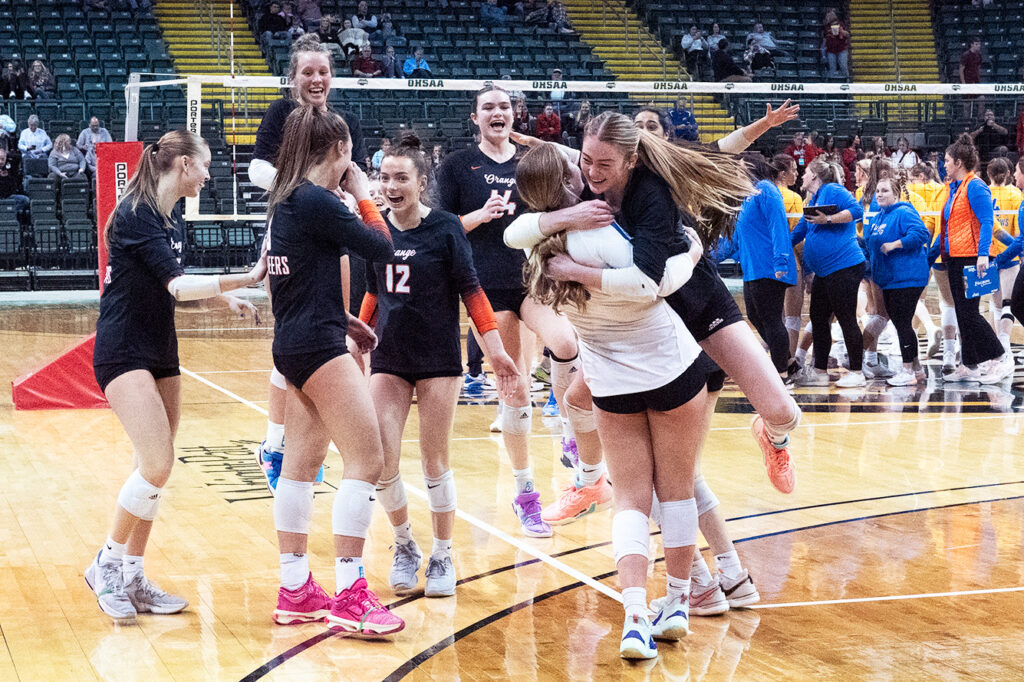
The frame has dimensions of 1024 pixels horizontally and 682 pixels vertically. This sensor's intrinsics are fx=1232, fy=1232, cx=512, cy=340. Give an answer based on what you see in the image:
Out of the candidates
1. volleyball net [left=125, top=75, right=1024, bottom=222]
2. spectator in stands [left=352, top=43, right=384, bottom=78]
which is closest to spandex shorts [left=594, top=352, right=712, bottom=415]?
volleyball net [left=125, top=75, right=1024, bottom=222]

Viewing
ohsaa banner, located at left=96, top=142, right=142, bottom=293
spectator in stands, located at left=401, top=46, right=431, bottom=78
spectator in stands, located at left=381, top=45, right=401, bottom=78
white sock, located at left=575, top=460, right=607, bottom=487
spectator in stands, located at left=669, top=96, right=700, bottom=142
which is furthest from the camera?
spectator in stands, located at left=401, top=46, right=431, bottom=78

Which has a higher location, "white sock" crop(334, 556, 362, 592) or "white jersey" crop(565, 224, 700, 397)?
"white jersey" crop(565, 224, 700, 397)

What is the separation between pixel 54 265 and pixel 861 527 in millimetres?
14253

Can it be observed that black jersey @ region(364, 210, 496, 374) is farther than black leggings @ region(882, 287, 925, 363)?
No

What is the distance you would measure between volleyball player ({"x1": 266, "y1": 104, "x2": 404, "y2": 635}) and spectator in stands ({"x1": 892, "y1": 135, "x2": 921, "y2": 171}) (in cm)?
1580

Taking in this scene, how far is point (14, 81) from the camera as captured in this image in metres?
17.8

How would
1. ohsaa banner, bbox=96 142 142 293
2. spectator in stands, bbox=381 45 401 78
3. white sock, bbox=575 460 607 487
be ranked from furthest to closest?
spectator in stands, bbox=381 45 401 78, ohsaa banner, bbox=96 142 142 293, white sock, bbox=575 460 607 487

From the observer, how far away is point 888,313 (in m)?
10.1

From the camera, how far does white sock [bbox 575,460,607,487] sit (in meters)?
5.77

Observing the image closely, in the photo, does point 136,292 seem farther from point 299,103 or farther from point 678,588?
point 678,588

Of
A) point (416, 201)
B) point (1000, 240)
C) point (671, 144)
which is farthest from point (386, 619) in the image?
point (1000, 240)

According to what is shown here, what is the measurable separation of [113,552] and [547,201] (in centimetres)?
200

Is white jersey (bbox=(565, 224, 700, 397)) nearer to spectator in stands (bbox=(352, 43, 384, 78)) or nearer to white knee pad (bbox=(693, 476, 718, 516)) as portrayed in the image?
white knee pad (bbox=(693, 476, 718, 516))

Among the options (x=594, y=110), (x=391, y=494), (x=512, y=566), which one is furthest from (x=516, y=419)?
(x=594, y=110)
